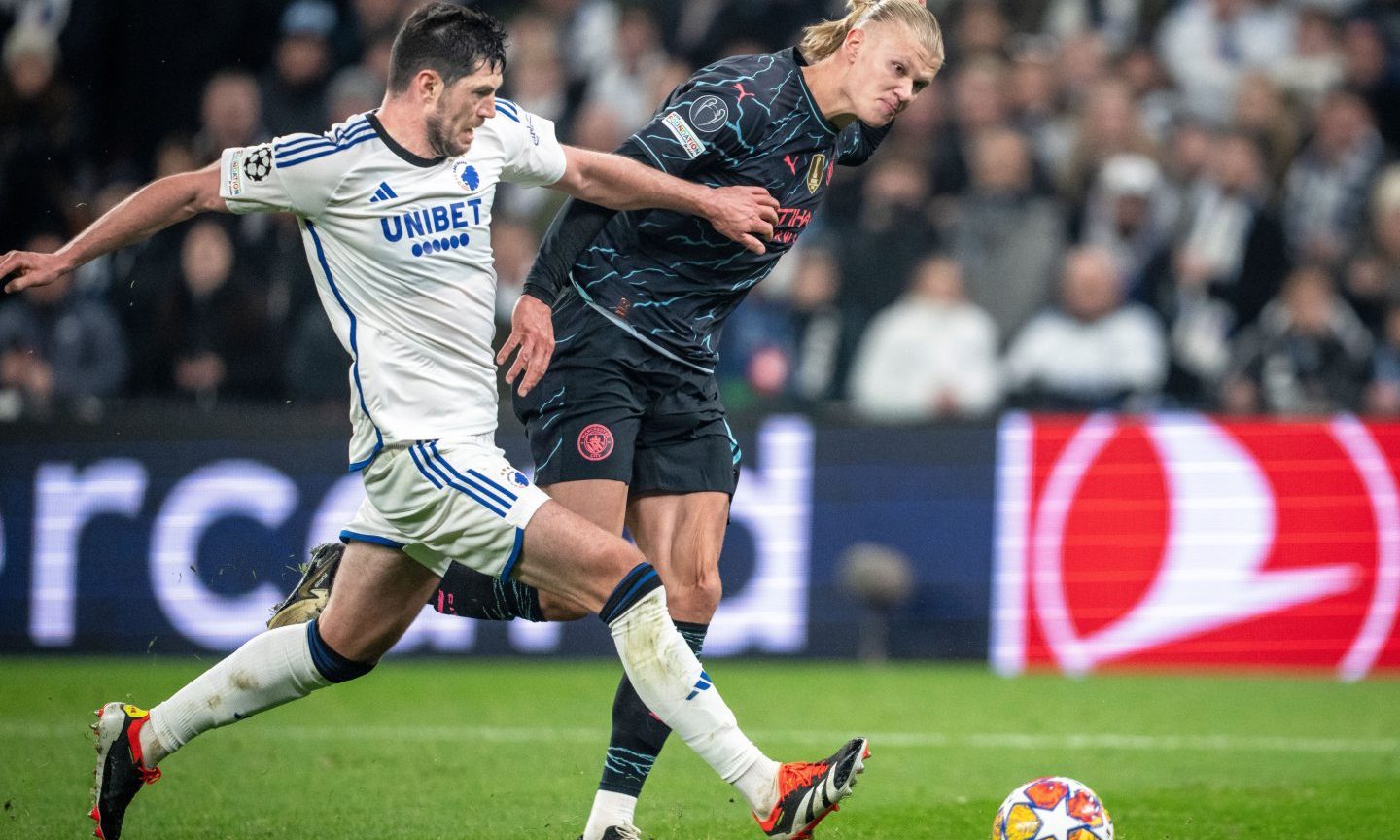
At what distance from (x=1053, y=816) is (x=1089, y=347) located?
6.51 meters

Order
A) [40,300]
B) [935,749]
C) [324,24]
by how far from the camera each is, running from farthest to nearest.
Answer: [324,24], [40,300], [935,749]

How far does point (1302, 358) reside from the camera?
11109mm

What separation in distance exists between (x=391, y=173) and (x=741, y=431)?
18.7 ft

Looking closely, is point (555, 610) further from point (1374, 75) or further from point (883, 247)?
point (1374, 75)

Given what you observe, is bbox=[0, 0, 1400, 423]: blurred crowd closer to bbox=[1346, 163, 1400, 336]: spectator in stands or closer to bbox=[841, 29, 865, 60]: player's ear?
bbox=[1346, 163, 1400, 336]: spectator in stands

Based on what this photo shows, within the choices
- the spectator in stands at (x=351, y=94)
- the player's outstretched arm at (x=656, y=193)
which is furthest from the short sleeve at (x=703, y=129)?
the spectator in stands at (x=351, y=94)

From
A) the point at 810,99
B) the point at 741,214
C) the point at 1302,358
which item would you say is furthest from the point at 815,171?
the point at 1302,358

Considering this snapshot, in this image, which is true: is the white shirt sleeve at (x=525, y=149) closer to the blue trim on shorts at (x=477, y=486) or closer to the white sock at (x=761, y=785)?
the blue trim on shorts at (x=477, y=486)

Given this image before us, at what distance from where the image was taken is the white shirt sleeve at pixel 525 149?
16.9 feet

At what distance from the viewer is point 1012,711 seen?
8.74 metres

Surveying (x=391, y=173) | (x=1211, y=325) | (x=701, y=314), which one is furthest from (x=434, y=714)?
(x=1211, y=325)

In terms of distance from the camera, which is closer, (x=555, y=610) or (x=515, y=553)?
(x=515, y=553)

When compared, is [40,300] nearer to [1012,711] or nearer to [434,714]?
[434,714]

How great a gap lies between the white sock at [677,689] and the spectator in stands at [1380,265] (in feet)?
27.1
